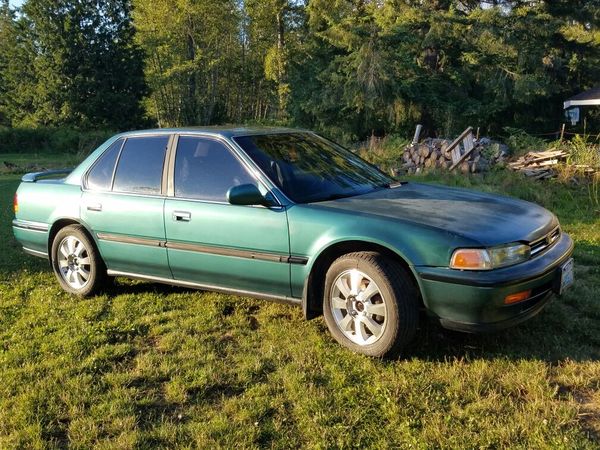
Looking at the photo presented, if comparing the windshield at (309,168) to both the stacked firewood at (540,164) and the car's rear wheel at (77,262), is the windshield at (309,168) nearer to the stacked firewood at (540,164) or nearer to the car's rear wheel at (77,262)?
the car's rear wheel at (77,262)

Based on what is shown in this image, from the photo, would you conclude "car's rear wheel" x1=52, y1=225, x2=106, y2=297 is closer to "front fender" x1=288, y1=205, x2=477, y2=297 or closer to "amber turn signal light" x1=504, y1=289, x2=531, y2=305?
"front fender" x1=288, y1=205, x2=477, y2=297

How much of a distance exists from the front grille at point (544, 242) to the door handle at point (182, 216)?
2498 millimetres

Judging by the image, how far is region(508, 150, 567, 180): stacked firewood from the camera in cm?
1126

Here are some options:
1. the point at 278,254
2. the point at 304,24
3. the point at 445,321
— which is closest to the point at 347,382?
the point at 445,321

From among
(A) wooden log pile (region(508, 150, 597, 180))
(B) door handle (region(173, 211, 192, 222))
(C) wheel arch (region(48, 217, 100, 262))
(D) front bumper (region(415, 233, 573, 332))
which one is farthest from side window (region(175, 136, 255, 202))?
(A) wooden log pile (region(508, 150, 597, 180))

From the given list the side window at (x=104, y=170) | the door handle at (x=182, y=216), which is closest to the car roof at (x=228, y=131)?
the side window at (x=104, y=170)

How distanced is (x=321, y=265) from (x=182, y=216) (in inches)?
49.4

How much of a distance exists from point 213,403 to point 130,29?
135 ft

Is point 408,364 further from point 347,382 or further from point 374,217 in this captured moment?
point 374,217

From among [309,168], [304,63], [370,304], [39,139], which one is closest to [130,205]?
[309,168]

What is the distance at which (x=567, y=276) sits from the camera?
390 cm

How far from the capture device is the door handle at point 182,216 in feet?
14.7

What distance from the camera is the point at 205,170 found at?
4602 millimetres

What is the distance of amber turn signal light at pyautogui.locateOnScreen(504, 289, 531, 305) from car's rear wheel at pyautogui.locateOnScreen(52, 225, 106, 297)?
11.7 feet
